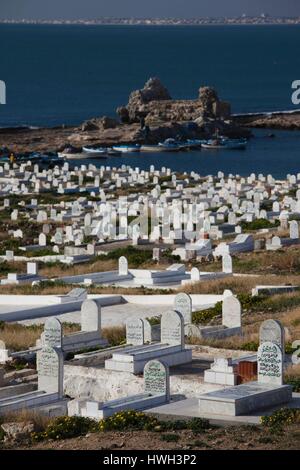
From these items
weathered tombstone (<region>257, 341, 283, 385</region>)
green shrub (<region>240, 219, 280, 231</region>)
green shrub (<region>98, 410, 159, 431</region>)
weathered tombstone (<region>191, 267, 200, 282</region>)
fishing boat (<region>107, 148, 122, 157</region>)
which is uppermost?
fishing boat (<region>107, 148, 122, 157</region>)

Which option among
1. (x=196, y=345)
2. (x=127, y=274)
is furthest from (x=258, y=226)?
(x=196, y=345)

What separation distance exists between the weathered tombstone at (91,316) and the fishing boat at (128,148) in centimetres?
6719

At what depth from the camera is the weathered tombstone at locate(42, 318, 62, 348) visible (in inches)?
938

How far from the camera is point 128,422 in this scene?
18250mm

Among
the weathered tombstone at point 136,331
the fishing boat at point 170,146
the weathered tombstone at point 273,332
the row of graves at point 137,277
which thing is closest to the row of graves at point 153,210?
the row of graves at point 137,277

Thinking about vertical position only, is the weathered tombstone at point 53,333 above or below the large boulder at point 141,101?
below

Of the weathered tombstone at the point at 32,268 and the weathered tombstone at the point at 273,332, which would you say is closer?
the weathered tombstone at the point at 273,332

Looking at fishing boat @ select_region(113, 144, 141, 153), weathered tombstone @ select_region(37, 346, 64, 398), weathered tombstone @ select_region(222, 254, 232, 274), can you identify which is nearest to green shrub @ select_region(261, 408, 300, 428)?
weathered tombstone @ select_region(37, 346, 64, 398)

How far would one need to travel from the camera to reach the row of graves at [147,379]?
63.3 ft

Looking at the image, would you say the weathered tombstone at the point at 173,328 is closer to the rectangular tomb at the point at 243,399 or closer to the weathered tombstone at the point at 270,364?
the weathered tombstone at the point at 270,364

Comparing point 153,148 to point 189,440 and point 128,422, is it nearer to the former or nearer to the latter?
point 128,422

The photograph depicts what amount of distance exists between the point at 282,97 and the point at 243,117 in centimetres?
3346

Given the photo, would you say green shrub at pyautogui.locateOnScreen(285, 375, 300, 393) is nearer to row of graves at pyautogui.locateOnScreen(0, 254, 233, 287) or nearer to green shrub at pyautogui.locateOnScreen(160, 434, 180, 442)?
green shrub at pyautogui.locateOnScreen(160, 434, 180, 442)

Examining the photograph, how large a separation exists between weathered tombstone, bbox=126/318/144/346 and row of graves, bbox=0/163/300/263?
13.9 meters
